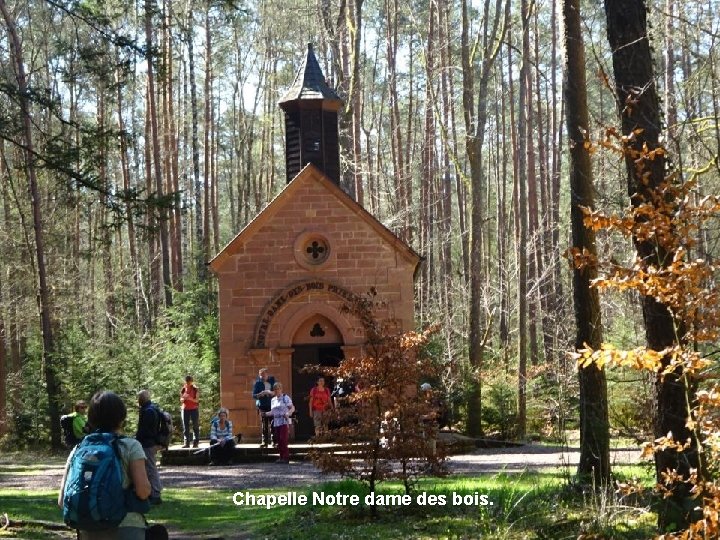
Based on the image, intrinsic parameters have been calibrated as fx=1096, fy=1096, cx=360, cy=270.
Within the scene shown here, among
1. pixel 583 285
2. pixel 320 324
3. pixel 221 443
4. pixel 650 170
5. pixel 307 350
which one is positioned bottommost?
pixel 221 443

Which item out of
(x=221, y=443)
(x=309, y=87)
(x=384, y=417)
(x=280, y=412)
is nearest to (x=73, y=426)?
(x=384, y=417)

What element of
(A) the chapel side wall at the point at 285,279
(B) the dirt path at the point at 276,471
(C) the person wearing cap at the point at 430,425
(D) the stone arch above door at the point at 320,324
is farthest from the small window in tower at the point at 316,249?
(C) the person wearing cap at the point at 430,425

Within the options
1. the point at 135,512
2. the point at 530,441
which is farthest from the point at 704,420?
the point at 530,441

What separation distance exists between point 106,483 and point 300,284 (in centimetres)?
1909

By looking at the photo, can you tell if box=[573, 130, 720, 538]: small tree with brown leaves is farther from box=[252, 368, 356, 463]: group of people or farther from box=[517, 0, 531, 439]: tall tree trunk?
Answer: box=[517, 0, 531, 439]: tall tree trunk

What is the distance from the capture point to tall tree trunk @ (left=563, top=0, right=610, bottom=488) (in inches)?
455

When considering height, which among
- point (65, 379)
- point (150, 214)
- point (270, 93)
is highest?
point (270, 93)

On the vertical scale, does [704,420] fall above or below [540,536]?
above

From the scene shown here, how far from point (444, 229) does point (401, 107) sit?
11403mm

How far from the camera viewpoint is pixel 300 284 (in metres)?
24.9

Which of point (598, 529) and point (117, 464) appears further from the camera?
point (598, 529)

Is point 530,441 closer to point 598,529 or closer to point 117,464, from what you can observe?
point 598,529

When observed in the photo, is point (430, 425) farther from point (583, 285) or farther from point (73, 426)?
point (73, 426)

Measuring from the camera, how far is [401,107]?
189 ft
